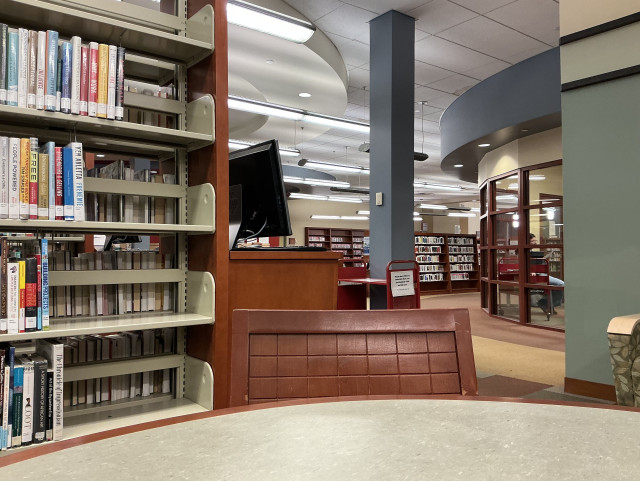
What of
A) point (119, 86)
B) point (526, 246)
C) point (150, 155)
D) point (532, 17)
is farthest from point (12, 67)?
point (526, 246)

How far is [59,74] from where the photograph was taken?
204cm

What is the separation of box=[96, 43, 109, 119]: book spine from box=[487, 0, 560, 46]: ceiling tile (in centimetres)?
513

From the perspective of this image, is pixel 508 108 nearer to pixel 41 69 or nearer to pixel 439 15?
pixel 439 15

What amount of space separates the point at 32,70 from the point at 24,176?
16.7 inches

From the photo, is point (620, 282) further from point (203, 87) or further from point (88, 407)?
point (88, 407)

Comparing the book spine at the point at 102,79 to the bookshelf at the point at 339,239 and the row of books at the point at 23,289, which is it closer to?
the row of books at the point at 23,289

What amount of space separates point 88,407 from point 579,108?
3702 mm

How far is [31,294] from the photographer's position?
6.36ft

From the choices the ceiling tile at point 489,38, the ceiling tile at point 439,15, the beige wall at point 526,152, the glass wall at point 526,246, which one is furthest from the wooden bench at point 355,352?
the beige wall at point 526,152

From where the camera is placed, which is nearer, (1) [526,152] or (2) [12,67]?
(2) [12,67]

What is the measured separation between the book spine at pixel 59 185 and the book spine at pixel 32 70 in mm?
201

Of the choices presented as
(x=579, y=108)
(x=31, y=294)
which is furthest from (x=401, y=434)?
(x=579, y=108)

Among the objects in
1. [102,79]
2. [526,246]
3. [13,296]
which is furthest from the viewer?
[526,246]

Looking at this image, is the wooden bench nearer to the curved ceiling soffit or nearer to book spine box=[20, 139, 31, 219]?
→ book spine box=[20, 139, 31, 219]
